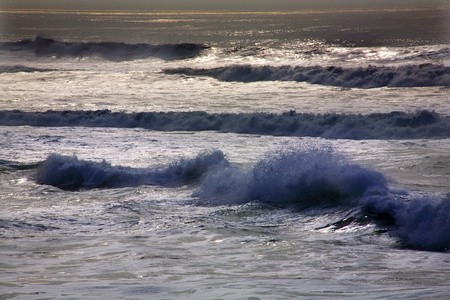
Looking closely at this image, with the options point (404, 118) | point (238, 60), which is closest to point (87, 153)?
point (404, 118)

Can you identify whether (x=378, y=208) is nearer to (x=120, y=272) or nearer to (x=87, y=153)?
(x=120, y=272)

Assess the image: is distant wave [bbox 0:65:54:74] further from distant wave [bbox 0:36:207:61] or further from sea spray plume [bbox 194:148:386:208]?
sea spray plume [bbox 194:148:386:208]

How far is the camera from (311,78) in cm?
2325

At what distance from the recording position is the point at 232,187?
8.30 meters

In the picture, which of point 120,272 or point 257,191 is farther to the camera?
point 257,191

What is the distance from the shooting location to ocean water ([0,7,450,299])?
4555mm

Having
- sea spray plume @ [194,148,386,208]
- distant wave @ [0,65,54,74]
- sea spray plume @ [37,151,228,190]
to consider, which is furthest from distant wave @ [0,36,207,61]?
sea spray plume @ [194,148,386,208]

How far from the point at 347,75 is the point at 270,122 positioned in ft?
28.6

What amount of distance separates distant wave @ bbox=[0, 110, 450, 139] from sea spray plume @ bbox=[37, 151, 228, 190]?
517cm

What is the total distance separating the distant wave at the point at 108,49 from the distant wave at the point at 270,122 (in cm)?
1559

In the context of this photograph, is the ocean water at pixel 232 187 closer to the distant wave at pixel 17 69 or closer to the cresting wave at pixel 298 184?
the cresting wave at pixel 298 184

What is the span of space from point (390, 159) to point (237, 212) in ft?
14.6

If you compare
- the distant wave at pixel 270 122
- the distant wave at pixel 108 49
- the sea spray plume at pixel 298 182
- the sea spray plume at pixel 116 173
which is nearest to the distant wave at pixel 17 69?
the distant wave at pixel 108 49

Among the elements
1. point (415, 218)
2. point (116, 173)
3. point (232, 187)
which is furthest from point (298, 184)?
point (116, 173)
